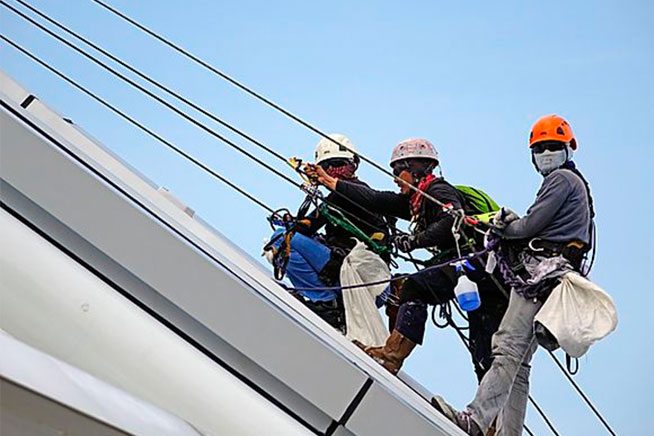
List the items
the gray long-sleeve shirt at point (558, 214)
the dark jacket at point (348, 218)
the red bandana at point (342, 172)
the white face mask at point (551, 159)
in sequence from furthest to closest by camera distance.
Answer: the red bandana at point (342, 172) < the dark jacket at point (348, 218) < the white face mask at point (551, 159) < the gray long-sleeve shirt at point (558, 214)

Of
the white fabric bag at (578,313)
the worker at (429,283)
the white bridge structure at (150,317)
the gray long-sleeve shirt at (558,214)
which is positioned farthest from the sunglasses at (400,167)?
the white bridge structure at (150,317)

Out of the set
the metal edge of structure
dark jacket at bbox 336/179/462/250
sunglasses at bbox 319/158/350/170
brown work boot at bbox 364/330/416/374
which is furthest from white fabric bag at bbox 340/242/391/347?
the metal edge of structure

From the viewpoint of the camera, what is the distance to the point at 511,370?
210 inches

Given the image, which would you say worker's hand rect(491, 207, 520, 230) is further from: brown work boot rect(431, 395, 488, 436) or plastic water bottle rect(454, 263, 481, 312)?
brown work boot rect(431, 395, 488, 436)

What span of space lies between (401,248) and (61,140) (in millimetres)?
3953

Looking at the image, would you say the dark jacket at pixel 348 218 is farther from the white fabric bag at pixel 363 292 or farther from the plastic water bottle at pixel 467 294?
the plastic water bottle at pixel 467 294

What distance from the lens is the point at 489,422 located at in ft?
16.6

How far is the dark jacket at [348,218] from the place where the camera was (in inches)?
280

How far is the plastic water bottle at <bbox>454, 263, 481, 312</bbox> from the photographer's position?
6.20 meters

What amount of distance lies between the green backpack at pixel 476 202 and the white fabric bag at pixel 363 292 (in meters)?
0.79

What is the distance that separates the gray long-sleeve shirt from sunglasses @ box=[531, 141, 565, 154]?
0.20 m

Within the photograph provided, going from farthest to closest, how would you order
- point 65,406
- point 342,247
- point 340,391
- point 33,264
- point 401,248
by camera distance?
point 342,247, point 401,248, point 340,391, point 33,264, point 65,406

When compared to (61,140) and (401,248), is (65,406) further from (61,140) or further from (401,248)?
(401,248)

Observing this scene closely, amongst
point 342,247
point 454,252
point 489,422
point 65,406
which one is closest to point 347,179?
point 342,247
